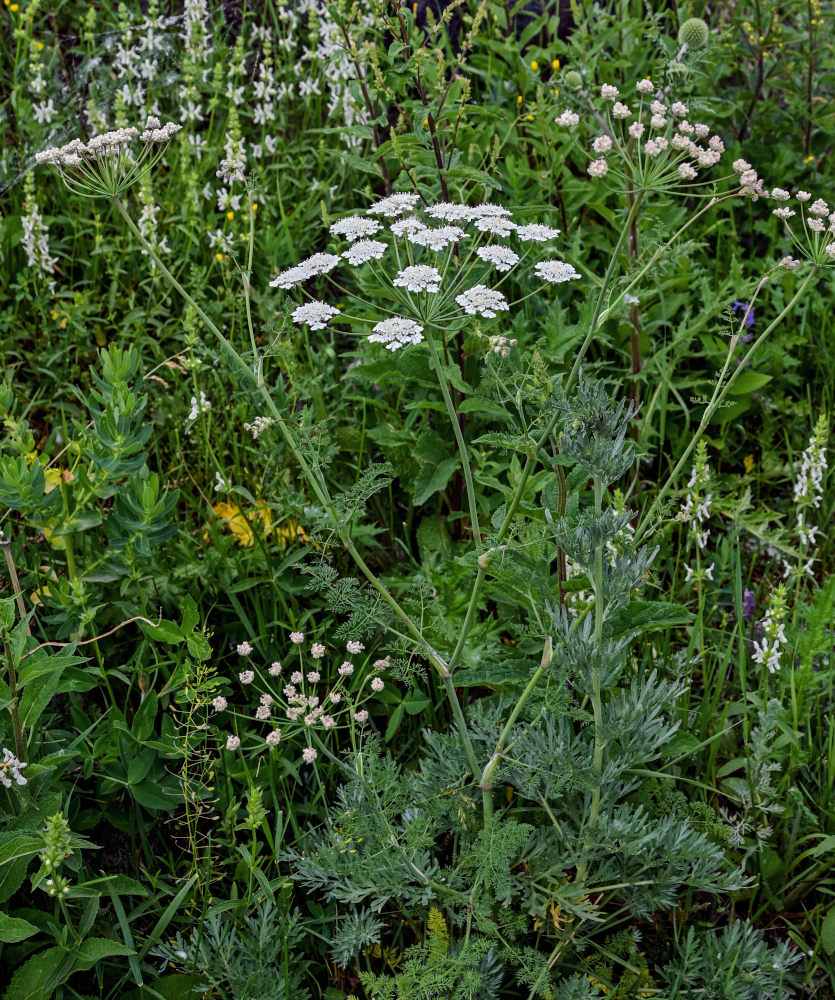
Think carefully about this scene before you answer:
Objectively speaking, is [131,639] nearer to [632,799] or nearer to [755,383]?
[632,799]

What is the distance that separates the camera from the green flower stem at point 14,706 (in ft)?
5.81

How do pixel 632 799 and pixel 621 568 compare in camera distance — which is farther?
pixel 632 799

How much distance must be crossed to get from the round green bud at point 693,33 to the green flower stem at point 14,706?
2.42 meters

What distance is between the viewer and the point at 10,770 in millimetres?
1738

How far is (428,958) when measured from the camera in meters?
1.79

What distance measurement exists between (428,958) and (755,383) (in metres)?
2.09

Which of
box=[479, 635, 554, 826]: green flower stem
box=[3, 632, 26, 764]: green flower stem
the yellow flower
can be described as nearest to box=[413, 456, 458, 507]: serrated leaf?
the yellow flower

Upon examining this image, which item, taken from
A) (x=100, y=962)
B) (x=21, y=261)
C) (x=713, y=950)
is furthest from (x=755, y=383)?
(x=21, y=261)

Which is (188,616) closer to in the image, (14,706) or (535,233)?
(14,706)

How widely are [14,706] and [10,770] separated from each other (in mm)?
119

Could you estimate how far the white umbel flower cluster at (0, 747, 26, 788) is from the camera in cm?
171

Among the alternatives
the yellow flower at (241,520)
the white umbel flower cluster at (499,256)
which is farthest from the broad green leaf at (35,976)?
the white umbel flower cluster at (499,256)

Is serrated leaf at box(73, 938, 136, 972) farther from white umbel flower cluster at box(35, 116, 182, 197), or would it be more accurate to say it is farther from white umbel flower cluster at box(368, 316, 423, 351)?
white umbel flower cluster at box(35, 116, 182, 197)

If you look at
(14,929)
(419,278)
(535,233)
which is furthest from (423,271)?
(14,929)
